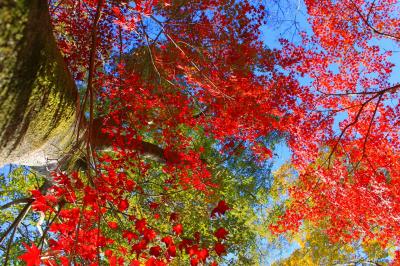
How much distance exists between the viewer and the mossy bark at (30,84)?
7.80ft

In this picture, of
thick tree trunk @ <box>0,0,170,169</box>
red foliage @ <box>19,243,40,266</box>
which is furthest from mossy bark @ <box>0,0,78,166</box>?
red foliage @ <box>19,243,40,266</box>

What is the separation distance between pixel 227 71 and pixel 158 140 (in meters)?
3.15

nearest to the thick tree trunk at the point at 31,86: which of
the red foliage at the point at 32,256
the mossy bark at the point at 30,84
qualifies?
the mossy bark at the point at 30,84

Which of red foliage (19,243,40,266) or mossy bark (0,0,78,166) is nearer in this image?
mossy bark (0,0,78,166)

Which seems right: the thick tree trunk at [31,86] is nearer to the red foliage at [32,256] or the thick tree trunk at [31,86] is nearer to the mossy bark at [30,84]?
the mossy bark at [30,84]

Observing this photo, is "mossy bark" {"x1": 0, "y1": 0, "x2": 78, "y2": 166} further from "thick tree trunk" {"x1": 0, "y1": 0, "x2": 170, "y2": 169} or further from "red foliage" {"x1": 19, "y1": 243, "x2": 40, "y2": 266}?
"red foliage" {"x1": 19, "y1": 243, "x2": 40, "y2": 266}

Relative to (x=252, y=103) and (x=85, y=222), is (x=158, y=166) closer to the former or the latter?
(x=252, y=103)

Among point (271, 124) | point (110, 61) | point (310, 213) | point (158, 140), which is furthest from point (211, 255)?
point (110, 61)

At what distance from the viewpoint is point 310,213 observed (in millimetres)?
12523

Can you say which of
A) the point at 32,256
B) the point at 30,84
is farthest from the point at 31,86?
the point at 32,256

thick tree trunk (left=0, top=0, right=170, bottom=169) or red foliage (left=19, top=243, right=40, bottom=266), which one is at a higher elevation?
thick tree trunk (left=0, top=0, right=170, bottom=169)

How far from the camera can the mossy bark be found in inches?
93.6

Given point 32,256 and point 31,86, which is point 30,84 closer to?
point 31,86

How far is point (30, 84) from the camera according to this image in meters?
2.83
